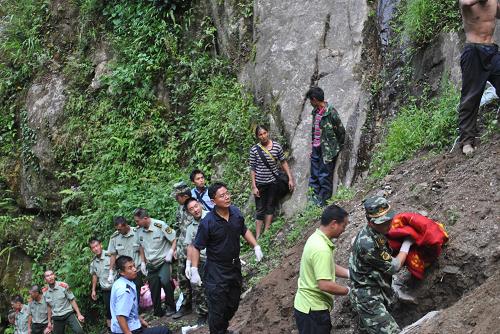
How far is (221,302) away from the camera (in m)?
7.30

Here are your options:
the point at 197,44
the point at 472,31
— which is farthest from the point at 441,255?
the point at 197,44

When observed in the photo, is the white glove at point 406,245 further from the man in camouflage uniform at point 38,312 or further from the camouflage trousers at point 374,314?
the man in camouflage uniform at point 38,312

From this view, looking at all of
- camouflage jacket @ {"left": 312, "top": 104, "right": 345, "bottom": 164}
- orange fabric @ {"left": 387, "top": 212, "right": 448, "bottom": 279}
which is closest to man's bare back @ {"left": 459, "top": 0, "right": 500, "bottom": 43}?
orange fabric @ {"left": 387, "top": 212, "right": 448, "bottom": 279}

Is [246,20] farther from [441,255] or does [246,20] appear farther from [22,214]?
[441,255]

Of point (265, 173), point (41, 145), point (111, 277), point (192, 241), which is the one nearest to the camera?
point (192, 241)

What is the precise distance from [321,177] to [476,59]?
3388 mm

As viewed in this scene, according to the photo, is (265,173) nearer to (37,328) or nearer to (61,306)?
(61,306)

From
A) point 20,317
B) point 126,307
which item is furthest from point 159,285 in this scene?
point 20,317

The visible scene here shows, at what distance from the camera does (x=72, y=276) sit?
505 inches

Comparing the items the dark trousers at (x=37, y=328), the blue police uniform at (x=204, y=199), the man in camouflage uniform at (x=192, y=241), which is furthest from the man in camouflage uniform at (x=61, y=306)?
the blue police uniform at (x=204, y=199)

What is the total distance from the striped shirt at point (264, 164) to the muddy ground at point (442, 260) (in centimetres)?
174

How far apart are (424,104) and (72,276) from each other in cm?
755

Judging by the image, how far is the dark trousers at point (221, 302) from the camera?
7277 mm

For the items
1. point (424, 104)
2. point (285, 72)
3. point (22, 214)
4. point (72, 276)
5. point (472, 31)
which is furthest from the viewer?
point (22, 214)
